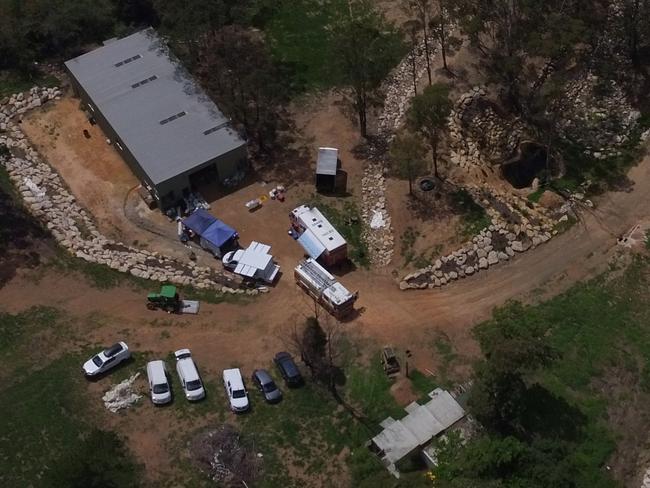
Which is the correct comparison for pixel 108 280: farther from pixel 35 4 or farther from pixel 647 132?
pixel 647 132

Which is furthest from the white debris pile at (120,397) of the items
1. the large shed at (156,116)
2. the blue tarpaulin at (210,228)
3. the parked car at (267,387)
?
the large shed at (156,116)

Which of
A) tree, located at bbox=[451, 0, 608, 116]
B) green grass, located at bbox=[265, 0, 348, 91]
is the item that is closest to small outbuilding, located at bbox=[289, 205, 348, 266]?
green grass, located at bbox=[265, 0, 348, 91]

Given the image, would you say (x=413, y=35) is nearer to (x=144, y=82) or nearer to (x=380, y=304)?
(x=144, y=82)

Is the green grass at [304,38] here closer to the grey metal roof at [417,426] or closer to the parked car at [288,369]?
the parked car at [288,369]

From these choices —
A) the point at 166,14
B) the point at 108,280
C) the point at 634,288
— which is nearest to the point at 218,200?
the point at 108,280

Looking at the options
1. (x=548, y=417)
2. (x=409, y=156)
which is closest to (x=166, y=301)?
(x=409, y=156)

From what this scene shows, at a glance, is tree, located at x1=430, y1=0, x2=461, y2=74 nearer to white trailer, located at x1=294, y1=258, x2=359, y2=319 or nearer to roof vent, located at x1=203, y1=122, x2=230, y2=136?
roof vent, located at x1=203, y1=122, x2=230, y2=136

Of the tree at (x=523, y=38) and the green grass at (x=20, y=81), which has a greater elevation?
the green grass at (x=20, y=81)
